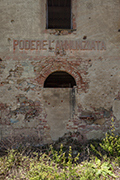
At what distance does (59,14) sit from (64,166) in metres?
7.46

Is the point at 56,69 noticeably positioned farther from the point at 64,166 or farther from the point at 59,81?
the point at 64,166

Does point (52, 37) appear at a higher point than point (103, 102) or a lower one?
higher

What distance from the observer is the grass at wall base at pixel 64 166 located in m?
3.99

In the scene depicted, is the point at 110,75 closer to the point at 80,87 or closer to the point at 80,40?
the point at 80,87

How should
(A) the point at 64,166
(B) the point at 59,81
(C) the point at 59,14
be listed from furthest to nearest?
(B) the point at 59,81 < (C) the point at 59,14 < (A) the point at 64,166

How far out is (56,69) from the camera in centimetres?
585

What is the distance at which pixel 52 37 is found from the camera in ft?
19.3

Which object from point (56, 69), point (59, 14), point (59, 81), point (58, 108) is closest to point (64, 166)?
point (58, 108)

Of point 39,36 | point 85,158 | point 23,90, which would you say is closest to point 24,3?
point 39,36

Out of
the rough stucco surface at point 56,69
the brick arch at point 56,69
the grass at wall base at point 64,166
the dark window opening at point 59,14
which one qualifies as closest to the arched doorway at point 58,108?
the rough stucco surface at point 56,69

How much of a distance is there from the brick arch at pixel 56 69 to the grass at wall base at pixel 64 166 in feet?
8.08

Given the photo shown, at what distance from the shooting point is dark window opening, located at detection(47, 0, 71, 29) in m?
7.97

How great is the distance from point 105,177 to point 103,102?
258 cm

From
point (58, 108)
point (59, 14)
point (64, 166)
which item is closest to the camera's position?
point (64, 166)
